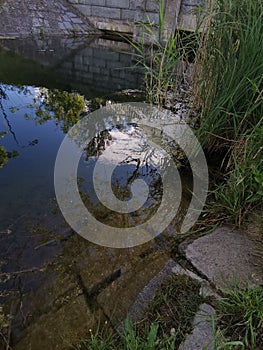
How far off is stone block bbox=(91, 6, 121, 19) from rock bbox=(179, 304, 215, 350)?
272 inches

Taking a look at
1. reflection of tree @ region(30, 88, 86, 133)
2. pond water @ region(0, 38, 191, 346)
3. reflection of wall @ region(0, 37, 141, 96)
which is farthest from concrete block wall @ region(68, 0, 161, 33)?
reflection of tree @ region(30, 88, 86, 133)

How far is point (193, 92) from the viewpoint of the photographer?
1972 mm

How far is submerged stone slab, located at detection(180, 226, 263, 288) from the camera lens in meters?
1.09

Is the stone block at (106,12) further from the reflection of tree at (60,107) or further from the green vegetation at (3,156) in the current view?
the green vegetation at (3,156)

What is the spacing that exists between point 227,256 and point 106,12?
271 inches

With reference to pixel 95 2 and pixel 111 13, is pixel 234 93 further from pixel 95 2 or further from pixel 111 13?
pixel 95 2

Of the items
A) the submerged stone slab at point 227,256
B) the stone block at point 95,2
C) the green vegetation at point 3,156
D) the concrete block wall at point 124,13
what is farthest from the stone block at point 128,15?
the submerged stone slab at point 227,256

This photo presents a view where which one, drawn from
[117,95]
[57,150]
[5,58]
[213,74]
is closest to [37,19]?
[5,58]

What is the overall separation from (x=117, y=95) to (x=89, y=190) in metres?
1.89

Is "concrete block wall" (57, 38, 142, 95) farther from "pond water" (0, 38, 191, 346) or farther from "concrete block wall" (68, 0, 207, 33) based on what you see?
"concrete block wall" (68, 0, 207, 33)

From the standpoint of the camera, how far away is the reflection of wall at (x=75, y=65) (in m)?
3.54

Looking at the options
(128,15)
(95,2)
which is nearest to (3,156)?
(128,15)

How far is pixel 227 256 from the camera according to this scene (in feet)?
3.92

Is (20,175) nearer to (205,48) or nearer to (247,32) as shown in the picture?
(205,48)
